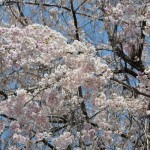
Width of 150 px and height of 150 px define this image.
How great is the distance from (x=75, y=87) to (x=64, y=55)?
1.08ft

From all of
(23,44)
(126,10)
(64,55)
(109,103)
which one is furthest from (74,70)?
(126,10)

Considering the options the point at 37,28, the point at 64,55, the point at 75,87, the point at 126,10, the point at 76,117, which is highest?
the point at 126,10

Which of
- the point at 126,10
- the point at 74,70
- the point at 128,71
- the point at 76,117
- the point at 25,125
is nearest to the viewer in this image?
the point at 74,70

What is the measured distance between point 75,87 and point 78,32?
10.2ft

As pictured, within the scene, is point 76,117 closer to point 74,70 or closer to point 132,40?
point 74,70

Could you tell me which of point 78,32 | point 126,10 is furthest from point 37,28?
point 78,32

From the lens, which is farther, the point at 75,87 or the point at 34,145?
the point at 34,145

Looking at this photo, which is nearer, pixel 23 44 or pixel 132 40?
pixel 23 44

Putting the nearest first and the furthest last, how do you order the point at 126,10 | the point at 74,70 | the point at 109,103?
the point at 74,70
the point at 109,103
the point at 126,10

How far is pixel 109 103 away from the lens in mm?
5113

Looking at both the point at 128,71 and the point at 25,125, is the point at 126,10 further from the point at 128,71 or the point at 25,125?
the point at 25,125

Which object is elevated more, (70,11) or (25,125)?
(70,11)

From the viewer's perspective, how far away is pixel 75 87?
14.0 ft

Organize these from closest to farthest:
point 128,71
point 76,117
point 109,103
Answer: point 76,117
point 109,103
point 128,71
